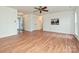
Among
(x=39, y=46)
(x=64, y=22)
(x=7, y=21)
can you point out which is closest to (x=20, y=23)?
(x=7, y=21)

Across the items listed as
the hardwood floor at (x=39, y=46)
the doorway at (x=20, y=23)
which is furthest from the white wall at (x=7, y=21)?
the doorway at (x=20, y=23)

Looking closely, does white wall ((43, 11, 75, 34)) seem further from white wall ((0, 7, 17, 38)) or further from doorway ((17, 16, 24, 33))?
white wall ((0, 7, 17, 38))

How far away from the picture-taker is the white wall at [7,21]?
7.22 meters

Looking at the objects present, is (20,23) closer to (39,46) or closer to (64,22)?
(64,22)

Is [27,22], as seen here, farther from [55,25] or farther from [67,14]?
[67,14]

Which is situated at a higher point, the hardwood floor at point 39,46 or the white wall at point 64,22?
the white wall at point 64,22

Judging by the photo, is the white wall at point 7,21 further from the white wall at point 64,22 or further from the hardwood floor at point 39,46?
the white wall at point 64,22

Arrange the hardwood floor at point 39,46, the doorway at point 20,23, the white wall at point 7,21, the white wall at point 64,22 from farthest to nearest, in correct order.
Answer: the doorway at point 20,23
the white wall at point 64,22
the white wall at point 7,21
the hardwood floor at point 39,46

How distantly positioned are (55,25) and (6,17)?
567 centimetres

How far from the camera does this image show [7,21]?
7.79 metres

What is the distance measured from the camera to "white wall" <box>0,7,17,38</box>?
7.22 metres

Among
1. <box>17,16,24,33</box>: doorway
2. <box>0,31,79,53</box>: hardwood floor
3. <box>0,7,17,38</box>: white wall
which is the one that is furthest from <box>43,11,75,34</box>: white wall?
<box>0,7,17,38</box>: white wall
